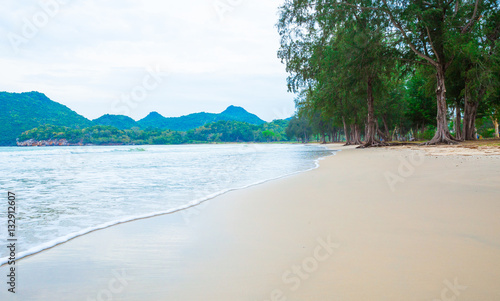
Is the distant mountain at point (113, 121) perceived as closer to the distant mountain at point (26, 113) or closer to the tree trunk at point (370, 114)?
the distant mountain at point (26, 113)

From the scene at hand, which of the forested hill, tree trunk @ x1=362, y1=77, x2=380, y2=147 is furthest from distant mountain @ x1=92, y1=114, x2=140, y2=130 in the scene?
tree trunk @ x1=362, y1=77, x2=380, y2=147

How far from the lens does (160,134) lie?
11588cm

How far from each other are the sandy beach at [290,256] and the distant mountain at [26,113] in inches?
2867

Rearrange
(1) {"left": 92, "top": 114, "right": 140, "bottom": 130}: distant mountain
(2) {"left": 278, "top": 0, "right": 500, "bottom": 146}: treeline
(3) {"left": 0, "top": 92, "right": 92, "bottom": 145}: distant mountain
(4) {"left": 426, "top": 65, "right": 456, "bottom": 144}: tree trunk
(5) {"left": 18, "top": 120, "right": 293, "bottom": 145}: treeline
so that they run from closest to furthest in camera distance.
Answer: (2) {"left": 278, "top": 0, "right": 500, "bottom": 146}: treeline
(4) {"left": 426, "top": 65, "right": 456, "bottom": 144}: tree trunk
(3) {"left": 0, "top": 92, "right": 92, "bottom": 145}: distant mountain
(5) {"left": 18, "top": 120, "right": 293, "bottom": 145}: treeline
(1) {"left": 92, "top": 114, "right": 140, "bottom": 130}: distant mountain

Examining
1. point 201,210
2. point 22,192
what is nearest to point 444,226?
point 201,210

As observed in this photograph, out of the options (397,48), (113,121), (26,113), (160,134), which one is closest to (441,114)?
(397,48)

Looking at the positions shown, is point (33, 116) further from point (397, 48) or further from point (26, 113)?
point (397, 48)

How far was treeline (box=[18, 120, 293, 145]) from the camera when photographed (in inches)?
2766

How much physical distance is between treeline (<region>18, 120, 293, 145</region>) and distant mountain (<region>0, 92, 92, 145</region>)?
1756 mm

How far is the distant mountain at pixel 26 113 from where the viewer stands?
6102 cm

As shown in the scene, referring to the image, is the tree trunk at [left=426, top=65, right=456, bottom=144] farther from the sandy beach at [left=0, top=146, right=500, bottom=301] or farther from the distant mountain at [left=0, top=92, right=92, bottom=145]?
the distant mountain at [left=0, top=92, right=92, bottom=145]

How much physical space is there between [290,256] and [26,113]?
74.9 meters

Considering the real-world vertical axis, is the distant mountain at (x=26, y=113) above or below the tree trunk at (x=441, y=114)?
above

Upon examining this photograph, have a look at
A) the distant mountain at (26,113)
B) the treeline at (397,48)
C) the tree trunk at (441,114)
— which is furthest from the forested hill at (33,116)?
the tree trunk at (441,114)
